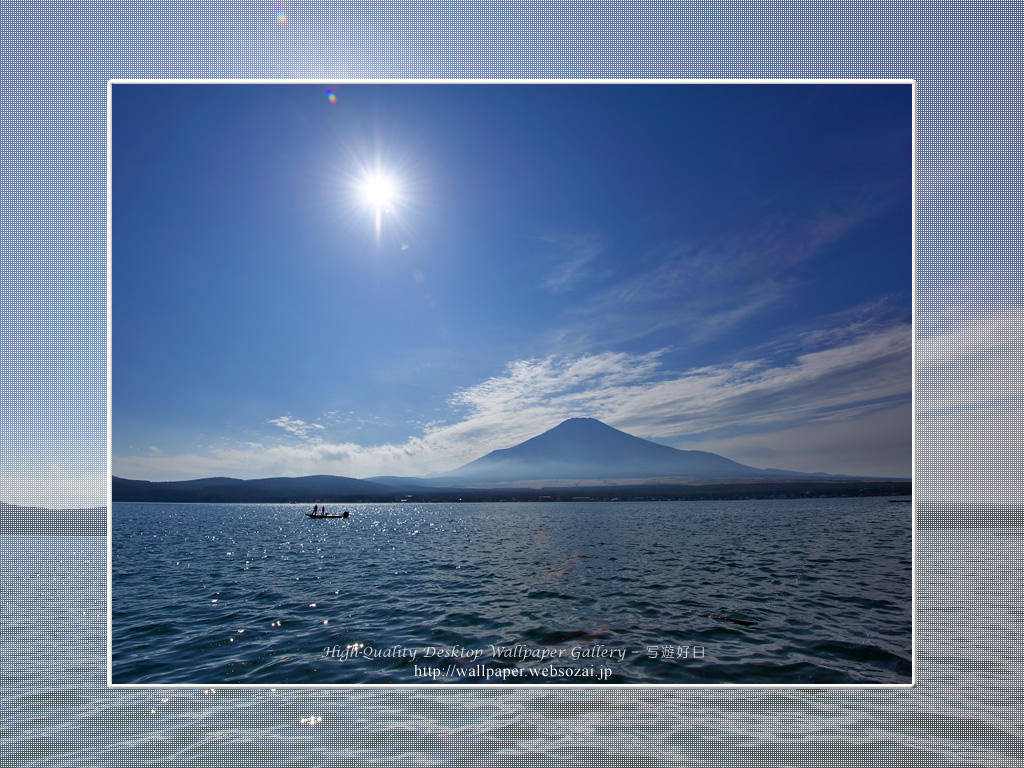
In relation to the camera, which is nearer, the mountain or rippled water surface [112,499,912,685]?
rippled water surface [112,499,912,685]

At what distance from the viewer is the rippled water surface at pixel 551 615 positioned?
443 cm

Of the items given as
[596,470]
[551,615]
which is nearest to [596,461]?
[596,470]

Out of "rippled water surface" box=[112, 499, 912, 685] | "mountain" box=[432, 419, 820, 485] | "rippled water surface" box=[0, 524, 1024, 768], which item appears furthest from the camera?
"mountain" box=[432, 419, 820, 485]

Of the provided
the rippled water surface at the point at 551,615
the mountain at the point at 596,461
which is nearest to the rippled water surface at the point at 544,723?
the rippled water surface at the point at 551,615

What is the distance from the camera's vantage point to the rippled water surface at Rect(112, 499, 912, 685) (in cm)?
443

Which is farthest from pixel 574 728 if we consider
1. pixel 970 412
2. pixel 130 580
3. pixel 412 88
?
pixel 130 580

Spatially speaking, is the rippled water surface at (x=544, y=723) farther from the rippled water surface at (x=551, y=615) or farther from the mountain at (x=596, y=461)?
the mountain at (x=596, y=461)

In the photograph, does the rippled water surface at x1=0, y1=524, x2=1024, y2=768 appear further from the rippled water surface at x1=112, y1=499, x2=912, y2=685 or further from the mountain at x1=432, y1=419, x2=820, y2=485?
the mountain at x1=432, y1=419, x2=820, y2=485

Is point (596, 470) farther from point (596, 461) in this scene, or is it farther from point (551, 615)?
point (551, 615)

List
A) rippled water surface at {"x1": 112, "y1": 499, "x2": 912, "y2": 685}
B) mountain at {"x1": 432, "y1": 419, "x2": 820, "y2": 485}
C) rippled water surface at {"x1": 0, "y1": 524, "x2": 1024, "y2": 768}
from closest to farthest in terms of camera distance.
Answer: rippled water surface at {"x1": 0, "y1": 524, "x2": 1024, "y2": 768} → rippled water surface at {"x1": 112, "y1": 499, "x2": 912, "y2": 685} → mountain at {"x1": 432, "y1": 419, "x2": 820, "y2": 485}

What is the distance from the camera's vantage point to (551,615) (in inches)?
215

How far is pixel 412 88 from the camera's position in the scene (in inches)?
180

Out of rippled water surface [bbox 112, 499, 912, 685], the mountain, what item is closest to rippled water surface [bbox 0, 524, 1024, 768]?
rippled water surface [bbox 112, 499, 912, 685]

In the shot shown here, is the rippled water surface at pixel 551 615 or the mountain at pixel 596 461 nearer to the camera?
the rippled water surface at pixel 551 615
